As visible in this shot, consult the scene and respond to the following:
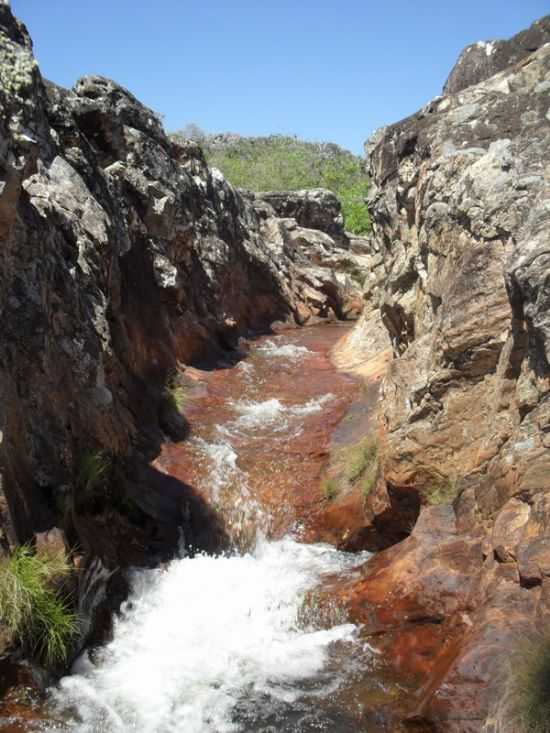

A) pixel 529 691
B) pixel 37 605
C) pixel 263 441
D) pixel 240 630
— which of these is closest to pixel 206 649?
pixel 240 630

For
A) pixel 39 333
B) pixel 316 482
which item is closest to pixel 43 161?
pixel 39 333

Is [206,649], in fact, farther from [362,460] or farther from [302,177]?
[302,177]

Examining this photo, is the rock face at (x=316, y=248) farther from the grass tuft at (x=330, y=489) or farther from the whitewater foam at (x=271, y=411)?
the grass tuft at (x=330, y=489)

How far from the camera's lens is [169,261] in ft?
48.1

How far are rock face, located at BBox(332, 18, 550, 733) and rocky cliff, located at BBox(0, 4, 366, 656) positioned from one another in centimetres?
279

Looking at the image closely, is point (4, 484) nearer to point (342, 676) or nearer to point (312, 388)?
point (342, 676)

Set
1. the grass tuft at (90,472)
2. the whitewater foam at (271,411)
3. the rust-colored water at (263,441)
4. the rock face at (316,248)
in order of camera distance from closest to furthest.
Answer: the grass tuft at (90,472), the rust-colored water at (263,441), the whitewater foam at (271,411), the rock face at (316,248)

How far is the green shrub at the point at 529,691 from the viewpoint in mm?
3787

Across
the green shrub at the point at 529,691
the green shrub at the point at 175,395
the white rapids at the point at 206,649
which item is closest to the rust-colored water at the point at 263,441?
the green shrub at the point at 175,395

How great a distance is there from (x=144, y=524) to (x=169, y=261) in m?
7.94

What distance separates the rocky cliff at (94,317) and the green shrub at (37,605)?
0.27 meters

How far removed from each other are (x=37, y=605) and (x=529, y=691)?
3.48 m

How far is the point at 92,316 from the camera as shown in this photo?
8.96 m

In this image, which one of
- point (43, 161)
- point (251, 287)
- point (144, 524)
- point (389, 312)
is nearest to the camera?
point (144, 524)
